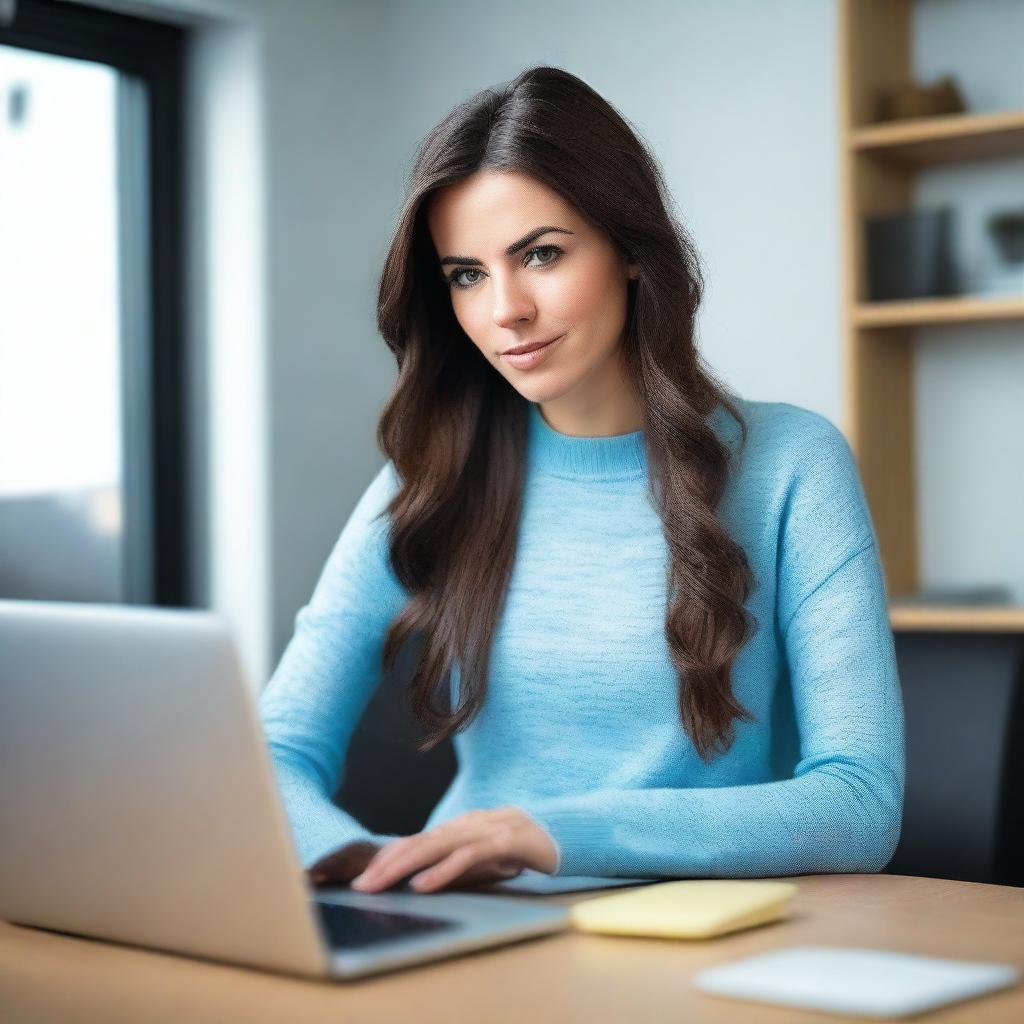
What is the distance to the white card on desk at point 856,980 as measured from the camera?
77 cm

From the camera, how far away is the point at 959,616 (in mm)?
2721

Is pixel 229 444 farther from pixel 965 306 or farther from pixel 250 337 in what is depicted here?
pixel 965 306

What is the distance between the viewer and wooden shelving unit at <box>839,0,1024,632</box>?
2758 mm

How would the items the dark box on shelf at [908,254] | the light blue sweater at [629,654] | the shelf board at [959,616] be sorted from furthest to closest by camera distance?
the dark box on shelf at [908,254], the shelf board at [959,616], the light blue sweater at [629,654]

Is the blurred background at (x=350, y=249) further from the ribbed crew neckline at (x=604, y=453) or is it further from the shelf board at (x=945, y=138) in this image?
the ribbed crew neckline at (x=604, y=453)

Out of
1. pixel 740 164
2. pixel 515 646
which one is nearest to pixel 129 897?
pixel 515 646

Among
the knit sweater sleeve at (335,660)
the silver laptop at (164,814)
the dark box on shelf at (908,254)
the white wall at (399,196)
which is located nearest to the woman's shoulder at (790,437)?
the knit sweater sleeve at (335,660)

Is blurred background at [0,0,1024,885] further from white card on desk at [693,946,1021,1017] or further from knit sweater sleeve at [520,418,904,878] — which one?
white card on desk at [693,946,1021,1017]

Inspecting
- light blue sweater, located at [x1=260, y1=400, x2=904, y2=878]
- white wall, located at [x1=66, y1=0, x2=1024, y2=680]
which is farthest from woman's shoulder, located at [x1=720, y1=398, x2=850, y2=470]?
white wall, located at [x1=66, y1=0, x2=1024, y2=680]

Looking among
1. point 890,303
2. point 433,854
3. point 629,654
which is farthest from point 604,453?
point 890,303

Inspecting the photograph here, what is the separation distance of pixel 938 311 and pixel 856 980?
2.14m

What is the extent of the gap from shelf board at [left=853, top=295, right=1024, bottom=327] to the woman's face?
4.39 feet

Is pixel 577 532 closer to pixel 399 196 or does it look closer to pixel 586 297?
pixel 586 297

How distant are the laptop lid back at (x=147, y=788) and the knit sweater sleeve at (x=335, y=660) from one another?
1.47ft
